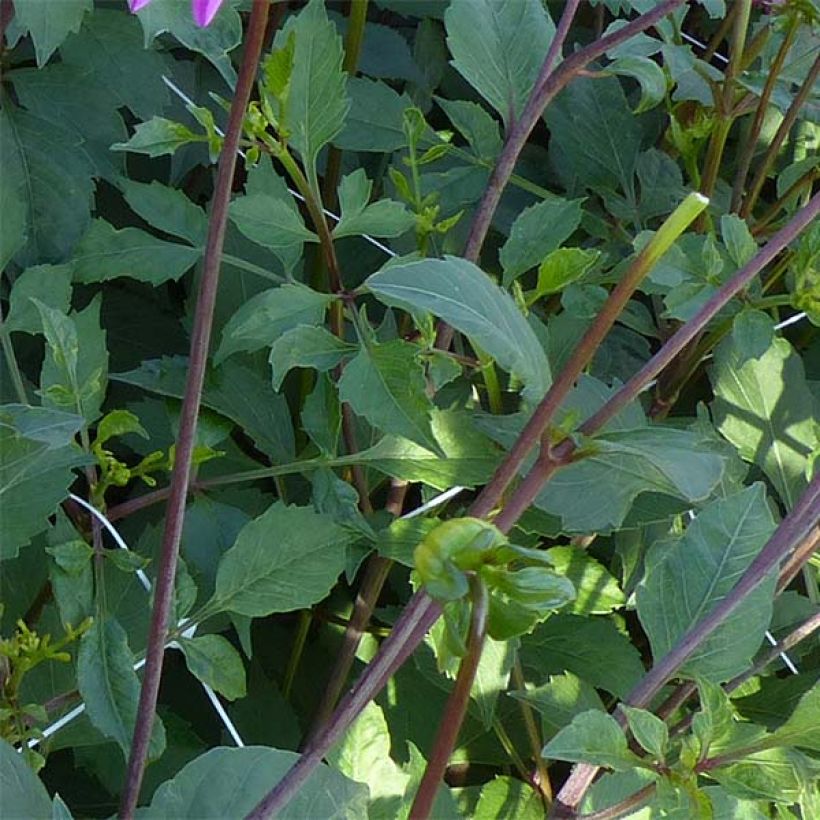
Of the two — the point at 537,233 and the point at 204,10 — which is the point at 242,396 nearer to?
the point at 537,233

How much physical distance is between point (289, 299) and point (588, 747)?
0.27 meters

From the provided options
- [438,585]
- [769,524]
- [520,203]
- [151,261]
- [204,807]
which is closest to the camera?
[438,585]

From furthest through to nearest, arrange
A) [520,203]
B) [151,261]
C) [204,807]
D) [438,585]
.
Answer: [520,203] → [151,261] → [204,807] → [438,585]

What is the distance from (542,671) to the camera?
2.37 ft

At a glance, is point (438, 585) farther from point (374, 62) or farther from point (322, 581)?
point (374, 62)

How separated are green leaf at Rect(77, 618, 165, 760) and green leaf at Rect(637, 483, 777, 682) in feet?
0.79

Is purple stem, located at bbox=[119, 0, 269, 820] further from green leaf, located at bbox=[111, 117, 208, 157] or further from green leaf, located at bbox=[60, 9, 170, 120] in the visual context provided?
green leaf, located at bbox=[60, 9, 170, 120]

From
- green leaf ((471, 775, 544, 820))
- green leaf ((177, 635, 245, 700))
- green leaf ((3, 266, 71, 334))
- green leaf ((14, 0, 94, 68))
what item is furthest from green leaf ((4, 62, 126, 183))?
green leaf ((471, 775, 544, 820))

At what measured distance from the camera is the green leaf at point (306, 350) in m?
0.58

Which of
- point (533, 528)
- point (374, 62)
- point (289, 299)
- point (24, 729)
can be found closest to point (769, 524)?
point (533, 528)

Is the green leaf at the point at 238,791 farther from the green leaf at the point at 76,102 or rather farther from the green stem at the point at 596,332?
the green leaf at the point at 76,102

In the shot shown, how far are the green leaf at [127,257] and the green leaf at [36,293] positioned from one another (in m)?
0.03

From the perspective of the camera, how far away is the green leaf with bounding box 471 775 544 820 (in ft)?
2.25

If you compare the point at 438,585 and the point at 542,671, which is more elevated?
the point at 438,585
